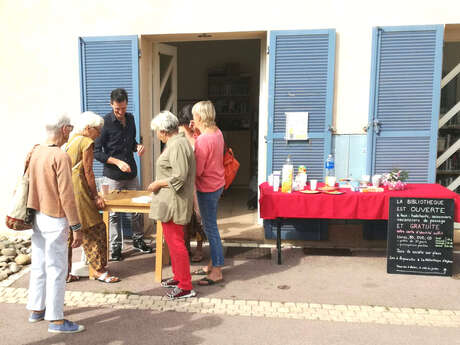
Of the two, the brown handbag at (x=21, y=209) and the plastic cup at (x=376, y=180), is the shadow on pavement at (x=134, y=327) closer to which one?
the brown handbag at (x=21, y=209)

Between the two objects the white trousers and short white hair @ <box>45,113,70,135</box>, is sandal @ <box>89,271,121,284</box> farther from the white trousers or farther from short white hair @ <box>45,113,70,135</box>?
short white hair @ <box>45,113,70,135</box>

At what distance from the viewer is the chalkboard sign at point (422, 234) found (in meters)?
4.41

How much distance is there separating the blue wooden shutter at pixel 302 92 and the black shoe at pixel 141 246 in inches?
70.6

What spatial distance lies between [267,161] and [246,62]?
5517 mm

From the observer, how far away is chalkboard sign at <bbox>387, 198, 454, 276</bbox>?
4.41 metres

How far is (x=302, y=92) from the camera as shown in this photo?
5.36 metres

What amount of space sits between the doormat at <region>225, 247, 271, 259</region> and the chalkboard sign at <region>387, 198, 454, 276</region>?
56.3 inches

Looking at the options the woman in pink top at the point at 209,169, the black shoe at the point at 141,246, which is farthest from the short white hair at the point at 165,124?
the black shoe at the point at 141,246

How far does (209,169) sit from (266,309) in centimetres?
135

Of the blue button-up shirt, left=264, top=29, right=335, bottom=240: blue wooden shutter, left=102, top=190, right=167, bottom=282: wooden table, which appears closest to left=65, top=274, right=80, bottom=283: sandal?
left=102, top=190, right=167, bottom=282: wooden table

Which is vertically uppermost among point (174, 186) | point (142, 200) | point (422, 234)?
point (174, 186)

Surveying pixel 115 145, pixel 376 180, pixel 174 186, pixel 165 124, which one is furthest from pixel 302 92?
pixel 174 186

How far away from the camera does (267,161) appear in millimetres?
5531

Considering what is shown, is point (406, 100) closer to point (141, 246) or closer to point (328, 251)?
point (328, 251)
